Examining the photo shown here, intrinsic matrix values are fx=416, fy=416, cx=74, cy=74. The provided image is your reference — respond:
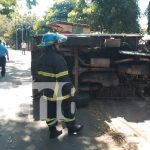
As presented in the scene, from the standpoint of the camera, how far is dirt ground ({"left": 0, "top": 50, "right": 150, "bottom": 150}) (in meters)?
6.70

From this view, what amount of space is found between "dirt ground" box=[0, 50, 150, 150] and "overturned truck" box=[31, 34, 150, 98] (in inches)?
14.7

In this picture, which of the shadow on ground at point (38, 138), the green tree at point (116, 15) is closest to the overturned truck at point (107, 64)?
the shadow on ground at point (38, 138)

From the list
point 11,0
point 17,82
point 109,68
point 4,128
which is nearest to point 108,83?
point 109,68

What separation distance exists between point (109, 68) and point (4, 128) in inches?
147

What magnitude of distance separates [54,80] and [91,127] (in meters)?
1.34

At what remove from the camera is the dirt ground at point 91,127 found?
670cm

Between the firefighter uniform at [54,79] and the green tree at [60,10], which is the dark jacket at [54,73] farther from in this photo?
the green tree at [60,10]

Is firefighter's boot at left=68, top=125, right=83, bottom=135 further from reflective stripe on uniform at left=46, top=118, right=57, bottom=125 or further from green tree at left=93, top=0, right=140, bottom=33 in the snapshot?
green tree at left=93, top=0, right=140, bottom=33

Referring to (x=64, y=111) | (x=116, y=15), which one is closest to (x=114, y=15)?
(x=116, y=15)

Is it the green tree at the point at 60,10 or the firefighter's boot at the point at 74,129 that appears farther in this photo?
the green tree at the point at 60,10

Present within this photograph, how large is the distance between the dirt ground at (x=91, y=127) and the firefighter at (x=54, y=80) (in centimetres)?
28

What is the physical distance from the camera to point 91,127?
26.0ft

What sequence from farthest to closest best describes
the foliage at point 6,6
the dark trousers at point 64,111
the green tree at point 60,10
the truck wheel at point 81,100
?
1. the green tree at point 60,10
2. the foliage at point 6,6
3. the truck wheel at point 81,100
4. the dark trousers at point 64,111

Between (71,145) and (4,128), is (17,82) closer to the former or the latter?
(4,128)
